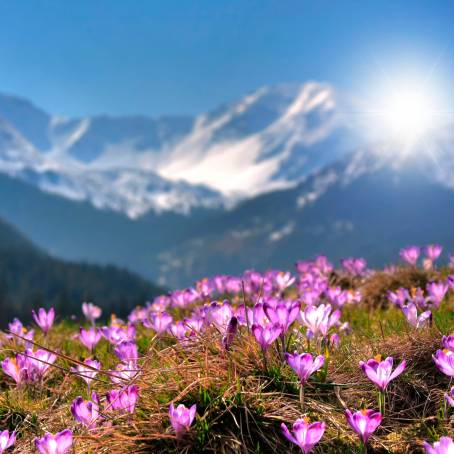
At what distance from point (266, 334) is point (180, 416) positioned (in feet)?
2.97

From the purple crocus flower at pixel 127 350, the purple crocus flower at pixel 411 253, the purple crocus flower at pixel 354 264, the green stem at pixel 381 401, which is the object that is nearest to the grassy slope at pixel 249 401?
the green stem at pixel 381 401

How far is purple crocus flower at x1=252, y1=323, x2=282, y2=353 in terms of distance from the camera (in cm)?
417

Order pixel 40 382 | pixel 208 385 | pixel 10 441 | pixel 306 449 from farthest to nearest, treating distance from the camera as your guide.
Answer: pixel 40 382, pixel 208 385, pixel 10 441, pixel 306 449

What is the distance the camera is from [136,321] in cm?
805

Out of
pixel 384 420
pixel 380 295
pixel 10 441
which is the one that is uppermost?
pixel 380 295

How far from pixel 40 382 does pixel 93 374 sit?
78 cm

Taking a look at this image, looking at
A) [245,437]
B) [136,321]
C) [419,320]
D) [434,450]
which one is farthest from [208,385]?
[136,321]

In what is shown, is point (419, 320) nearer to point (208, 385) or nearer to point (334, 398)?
point (334, 398)

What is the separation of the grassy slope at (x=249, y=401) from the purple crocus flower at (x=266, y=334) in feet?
1.01

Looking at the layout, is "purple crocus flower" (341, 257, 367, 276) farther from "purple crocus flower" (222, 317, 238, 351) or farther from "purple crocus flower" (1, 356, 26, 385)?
"purple crocus flower" (1, 356, 26, 385)

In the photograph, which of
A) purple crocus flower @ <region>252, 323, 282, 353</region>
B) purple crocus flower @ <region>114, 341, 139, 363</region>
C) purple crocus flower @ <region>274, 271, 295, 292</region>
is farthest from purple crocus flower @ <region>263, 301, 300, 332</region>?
purple crocus flower @ <region>274, 271, 295, 292</region>

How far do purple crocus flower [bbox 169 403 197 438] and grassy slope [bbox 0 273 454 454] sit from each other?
0.33ft

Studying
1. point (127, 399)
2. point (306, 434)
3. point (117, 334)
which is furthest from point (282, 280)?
point (306, 434)

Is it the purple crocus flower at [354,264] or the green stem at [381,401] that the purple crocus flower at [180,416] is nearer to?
the green stem at [381,401]
